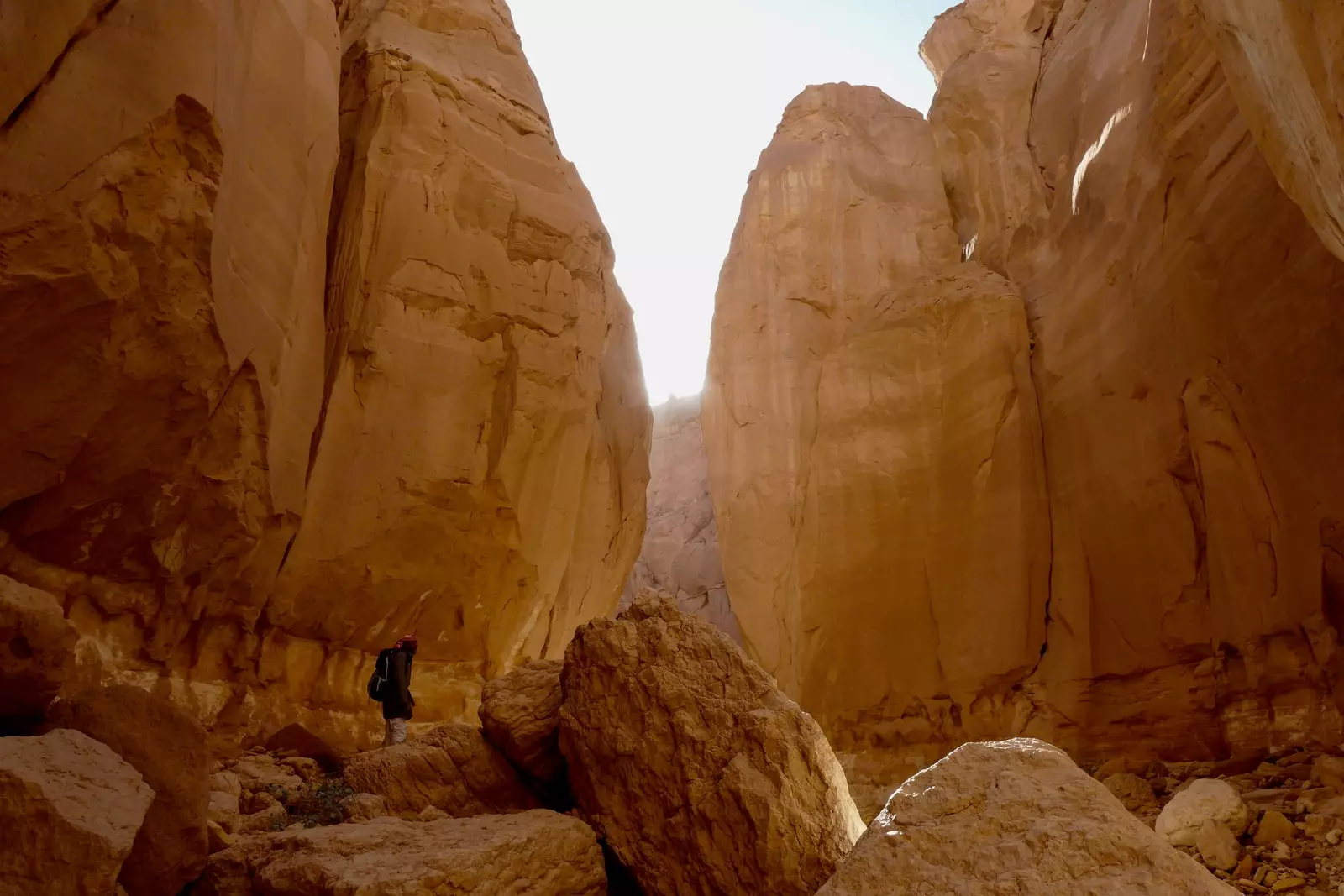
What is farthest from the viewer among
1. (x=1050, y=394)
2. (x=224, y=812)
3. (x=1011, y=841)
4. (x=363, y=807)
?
(x=1050, y=394)

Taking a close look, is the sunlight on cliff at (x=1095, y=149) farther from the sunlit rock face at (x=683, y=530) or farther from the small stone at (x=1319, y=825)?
the sunlit rock face at (x=683, y=530)

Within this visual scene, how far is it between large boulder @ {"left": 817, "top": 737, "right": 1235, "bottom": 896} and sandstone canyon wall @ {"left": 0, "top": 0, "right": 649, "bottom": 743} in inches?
221

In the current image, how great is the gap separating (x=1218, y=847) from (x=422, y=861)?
5393 mm

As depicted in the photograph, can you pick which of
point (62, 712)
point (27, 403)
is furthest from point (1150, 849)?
point (27, 403)

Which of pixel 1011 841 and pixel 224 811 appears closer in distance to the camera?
pixel 1011 841

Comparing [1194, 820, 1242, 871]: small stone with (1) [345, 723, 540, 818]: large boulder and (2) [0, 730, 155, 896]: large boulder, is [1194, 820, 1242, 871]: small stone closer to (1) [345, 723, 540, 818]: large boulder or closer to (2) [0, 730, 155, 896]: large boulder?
(1) [345, 723, 540, 818]: large boulder

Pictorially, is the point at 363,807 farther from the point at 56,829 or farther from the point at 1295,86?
the point at 1295,86

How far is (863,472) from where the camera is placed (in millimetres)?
13820

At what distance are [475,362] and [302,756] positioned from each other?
4449mm

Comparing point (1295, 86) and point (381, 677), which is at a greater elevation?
point (1295, 86)

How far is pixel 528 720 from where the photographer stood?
18.3 ft

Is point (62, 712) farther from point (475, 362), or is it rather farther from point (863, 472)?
point (863, 472)

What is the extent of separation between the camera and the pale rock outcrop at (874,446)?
12133 millimetres

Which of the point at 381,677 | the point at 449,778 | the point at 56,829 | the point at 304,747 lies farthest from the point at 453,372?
the point at 56,829
